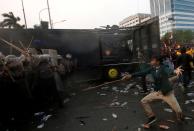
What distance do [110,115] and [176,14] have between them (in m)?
134

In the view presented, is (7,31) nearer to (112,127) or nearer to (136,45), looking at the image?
(136,45)

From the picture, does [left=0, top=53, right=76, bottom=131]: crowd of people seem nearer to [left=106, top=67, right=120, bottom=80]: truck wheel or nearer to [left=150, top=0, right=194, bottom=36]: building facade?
[left=106, top=67, right=120, bottom=80]: truck wheel

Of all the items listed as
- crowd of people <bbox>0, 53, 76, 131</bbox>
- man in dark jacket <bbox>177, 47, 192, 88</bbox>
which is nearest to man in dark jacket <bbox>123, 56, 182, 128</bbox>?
crowd of people <bbox>0, 53, 76, 131</bbox>

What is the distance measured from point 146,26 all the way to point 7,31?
7455 millimetres

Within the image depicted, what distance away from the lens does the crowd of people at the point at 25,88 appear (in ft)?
27.8

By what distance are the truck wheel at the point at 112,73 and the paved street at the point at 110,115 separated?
17.5ft

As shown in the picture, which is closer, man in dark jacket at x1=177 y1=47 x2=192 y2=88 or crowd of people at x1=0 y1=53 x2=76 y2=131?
crowd of people at x1=0 y1=53 x2=76 y2=131

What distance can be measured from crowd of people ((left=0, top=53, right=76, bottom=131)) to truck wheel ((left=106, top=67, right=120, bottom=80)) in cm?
644

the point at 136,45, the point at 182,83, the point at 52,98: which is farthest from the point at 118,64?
the point at 52,98

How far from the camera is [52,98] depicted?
34.6ft

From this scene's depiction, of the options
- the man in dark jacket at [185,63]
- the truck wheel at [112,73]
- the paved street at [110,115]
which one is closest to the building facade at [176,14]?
the truck wheel at [112,73]

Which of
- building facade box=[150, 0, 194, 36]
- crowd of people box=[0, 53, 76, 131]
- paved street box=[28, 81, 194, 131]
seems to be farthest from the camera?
building facade box=[150, 0, 194, 36]

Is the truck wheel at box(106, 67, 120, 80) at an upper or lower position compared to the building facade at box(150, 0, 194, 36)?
lower

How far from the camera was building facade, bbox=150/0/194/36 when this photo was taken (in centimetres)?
13375
